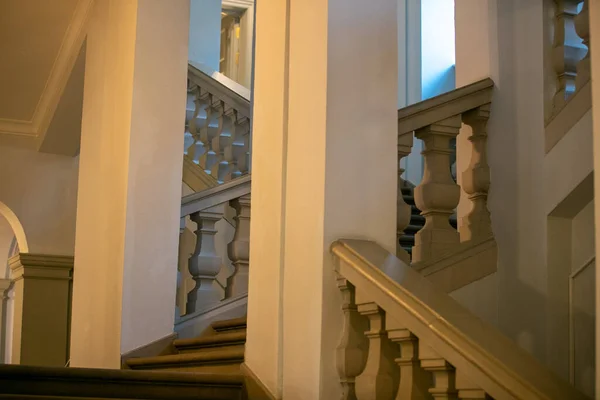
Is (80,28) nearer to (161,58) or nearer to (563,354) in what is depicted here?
(161,58)

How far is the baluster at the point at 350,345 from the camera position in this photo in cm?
309

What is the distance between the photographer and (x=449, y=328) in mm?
2539

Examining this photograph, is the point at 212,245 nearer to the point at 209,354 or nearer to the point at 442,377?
the point at 209,354

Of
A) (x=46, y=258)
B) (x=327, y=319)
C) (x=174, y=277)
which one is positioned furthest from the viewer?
(x=46, y=258)

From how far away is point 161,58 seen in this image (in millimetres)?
5617

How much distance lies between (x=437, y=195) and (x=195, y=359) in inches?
56.4

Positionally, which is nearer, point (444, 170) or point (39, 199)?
point (444, 170)

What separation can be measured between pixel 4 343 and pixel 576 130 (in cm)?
1152

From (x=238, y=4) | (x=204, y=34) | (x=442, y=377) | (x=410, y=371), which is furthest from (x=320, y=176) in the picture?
(x=238, y=4)

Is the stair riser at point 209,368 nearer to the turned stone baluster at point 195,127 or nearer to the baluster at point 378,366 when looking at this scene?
the baluster at point 378,366

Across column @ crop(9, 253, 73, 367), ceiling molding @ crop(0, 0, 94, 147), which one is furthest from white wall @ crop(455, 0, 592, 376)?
column @ crop(9, 253, 73, 367)

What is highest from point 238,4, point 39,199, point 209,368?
point 238,4

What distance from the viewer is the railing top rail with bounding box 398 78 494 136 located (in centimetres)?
450

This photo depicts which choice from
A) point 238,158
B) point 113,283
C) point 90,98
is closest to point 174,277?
point 113,283
